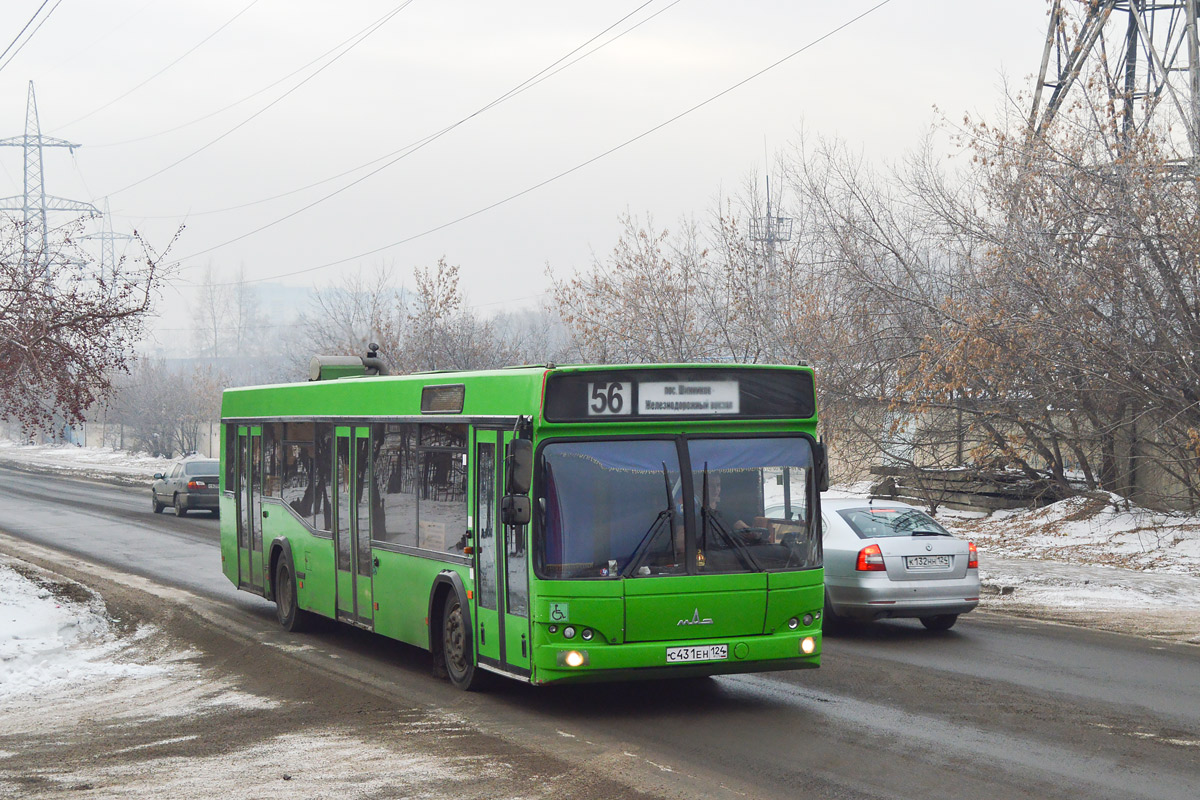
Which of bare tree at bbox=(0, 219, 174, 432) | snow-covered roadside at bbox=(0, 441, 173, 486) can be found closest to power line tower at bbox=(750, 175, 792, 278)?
bare tree at bbox=(0, 219, 174, 432)

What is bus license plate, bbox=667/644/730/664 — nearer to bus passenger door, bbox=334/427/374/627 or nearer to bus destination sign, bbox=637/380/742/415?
bus destination sign, bbox=637/380/742/415

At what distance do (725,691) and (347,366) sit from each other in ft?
23.2

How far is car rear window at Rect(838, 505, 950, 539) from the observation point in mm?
13773

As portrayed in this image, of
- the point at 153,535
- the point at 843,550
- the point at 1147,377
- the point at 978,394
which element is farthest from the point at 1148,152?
the point at 153,535

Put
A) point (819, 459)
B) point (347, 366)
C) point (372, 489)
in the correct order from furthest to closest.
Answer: point (347, 366), point (372, 489), point (819, 459)

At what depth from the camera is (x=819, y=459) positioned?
10.1 m

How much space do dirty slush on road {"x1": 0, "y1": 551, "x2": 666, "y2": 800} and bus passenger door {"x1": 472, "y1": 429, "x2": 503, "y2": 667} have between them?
687 mm

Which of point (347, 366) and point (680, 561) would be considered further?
point (347, 366)

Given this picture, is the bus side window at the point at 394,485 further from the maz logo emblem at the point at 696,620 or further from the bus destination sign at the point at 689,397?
the maz logo emblem at the point at 696,620

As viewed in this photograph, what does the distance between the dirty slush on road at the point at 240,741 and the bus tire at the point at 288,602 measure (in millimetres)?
1207

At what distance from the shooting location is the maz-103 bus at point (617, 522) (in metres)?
9.24

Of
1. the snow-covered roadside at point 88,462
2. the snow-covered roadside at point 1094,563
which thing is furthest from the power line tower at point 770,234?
the snow-covered roadside at point 88,462

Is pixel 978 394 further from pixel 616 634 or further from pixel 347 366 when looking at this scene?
pixel 616 634

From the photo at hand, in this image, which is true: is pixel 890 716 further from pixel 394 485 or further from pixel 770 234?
pixel 770 234
